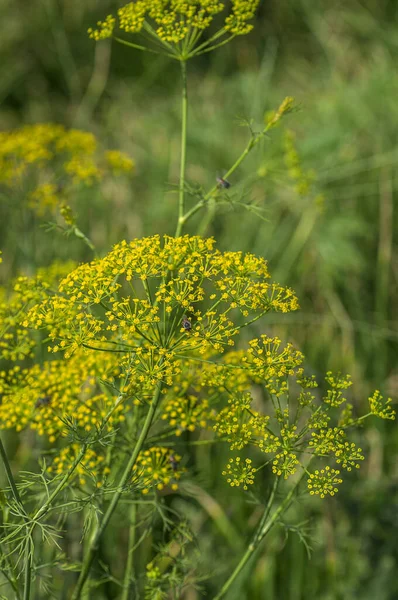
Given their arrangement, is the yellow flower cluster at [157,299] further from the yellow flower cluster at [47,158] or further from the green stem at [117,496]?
the yellow flower cluster at [47,158]

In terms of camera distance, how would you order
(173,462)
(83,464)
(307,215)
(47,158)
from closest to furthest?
(83,464), (173,462), (47,158), (307,215)

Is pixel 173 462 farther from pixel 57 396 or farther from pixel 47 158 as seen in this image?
pixel 47 158

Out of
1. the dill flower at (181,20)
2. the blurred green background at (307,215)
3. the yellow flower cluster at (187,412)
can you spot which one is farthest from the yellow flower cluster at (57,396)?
the dill flower at (181,20)

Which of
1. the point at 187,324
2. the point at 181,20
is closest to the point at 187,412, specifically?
the point at 187,324

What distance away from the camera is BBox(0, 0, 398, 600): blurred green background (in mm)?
3639

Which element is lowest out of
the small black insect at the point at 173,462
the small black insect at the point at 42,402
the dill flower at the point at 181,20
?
the small black insect at the point at 173,462

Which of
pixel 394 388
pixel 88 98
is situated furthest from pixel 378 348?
pixel 88 98

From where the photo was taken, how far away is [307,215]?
17.7 ft

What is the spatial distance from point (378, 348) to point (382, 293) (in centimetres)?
38

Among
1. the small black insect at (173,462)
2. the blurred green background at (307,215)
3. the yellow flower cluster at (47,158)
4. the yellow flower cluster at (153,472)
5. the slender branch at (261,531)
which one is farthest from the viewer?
the blurred green background at (307,215)

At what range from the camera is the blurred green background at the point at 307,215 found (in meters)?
3.64

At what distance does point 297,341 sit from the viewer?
4.87m

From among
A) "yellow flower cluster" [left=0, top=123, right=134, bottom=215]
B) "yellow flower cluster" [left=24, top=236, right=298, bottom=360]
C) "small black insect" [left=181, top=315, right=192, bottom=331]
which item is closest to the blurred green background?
"yellow flower cluster" [left=0, top=123, right=134, bottom=215]

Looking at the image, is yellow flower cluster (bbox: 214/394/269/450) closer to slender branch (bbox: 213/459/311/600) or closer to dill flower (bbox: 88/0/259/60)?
slender branch (bbox: 213/459/311/600)
